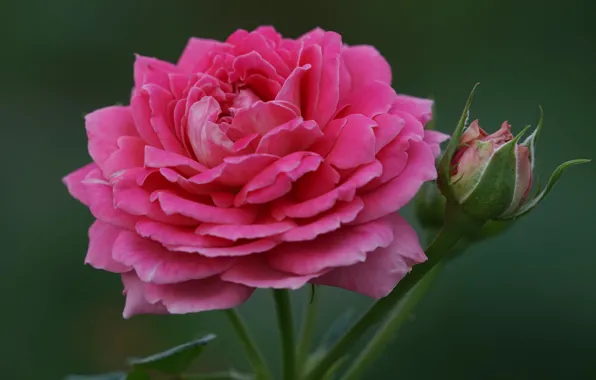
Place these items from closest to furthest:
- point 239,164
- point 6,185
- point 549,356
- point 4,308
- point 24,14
A: point 239,164
point 549,356
point 4,308
point 6,185
point 24,14

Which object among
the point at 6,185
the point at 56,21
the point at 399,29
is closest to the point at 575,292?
the point at 399,29

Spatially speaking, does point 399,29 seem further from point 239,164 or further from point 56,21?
point 239,164

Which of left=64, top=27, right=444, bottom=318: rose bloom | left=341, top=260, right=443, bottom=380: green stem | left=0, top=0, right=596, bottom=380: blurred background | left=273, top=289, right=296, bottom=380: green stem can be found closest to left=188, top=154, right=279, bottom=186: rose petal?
left=64, top=27, right=444, bottom=318: rose bloom

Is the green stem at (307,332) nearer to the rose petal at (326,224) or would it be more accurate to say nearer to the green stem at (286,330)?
the green stem at (286,330)

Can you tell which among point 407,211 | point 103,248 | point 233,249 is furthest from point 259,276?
point 407,211

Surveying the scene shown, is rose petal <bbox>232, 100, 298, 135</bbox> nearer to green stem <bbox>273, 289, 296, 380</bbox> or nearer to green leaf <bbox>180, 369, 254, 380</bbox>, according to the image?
green stem <bbox>273, 289, 296, 380</bbox>
